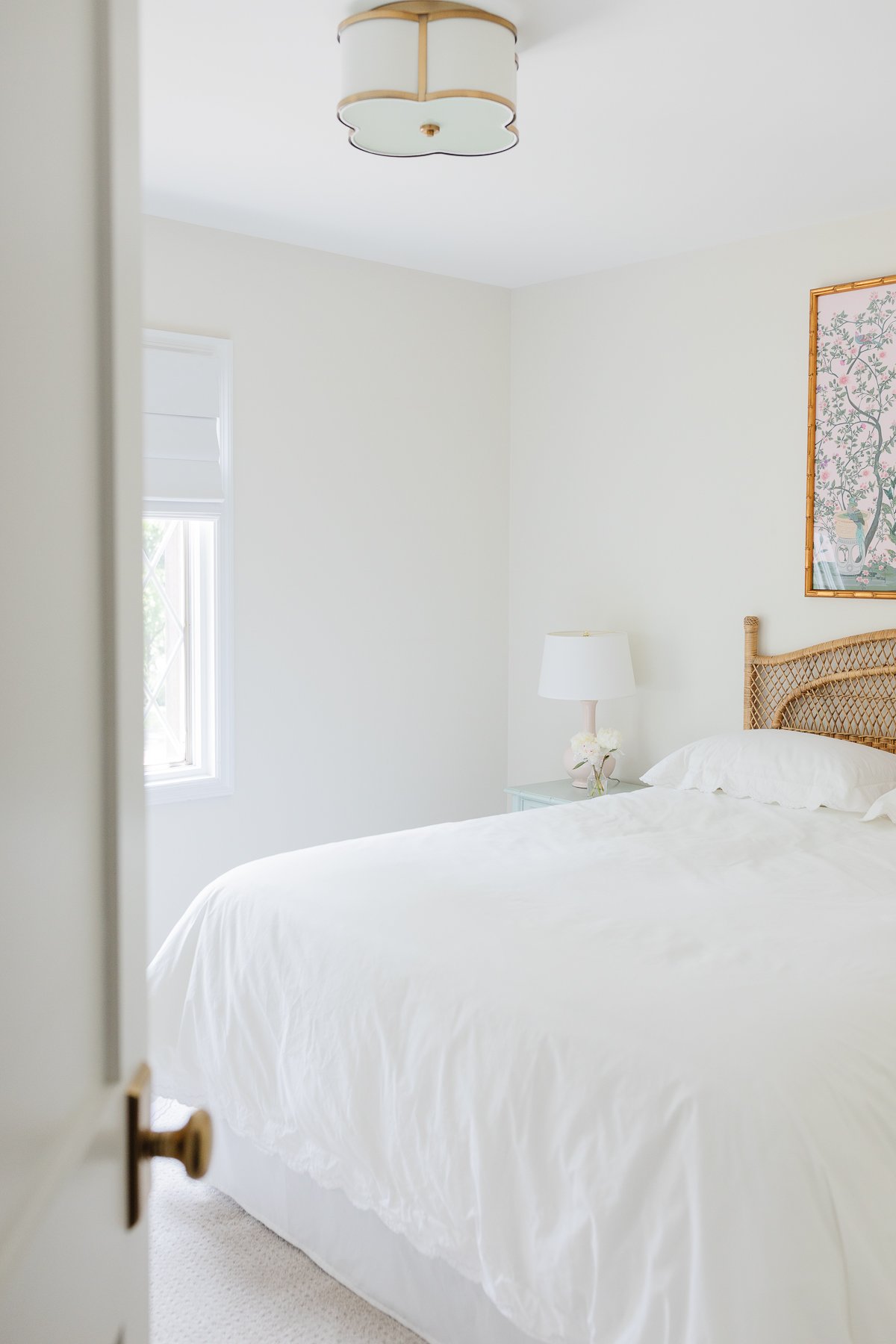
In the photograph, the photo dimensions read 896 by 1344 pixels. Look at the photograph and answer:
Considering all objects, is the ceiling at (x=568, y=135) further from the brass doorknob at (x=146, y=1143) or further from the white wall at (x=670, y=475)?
the brass doorknob at (x=146, y=1143)

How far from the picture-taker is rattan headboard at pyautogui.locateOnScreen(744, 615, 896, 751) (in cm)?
375

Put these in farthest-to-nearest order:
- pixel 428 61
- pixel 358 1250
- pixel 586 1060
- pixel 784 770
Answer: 1. pixel 784 770
2. pixel 428 61
3. pixel 358 1250
4. pixel 586 1060

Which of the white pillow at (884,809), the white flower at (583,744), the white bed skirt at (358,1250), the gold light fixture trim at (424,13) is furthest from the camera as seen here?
the white flower at (583,744)

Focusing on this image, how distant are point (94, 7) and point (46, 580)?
374mm

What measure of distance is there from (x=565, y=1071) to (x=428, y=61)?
6.86 feet

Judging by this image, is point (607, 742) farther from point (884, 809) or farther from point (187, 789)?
point (187, 789)

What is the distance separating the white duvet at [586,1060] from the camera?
155 centimetres

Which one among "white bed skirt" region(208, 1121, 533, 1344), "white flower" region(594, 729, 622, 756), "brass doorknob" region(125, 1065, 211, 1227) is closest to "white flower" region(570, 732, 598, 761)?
"white flower" region(594, 729, 622, 756)

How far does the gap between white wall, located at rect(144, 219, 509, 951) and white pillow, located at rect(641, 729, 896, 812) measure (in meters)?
1.24

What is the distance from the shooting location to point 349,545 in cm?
444

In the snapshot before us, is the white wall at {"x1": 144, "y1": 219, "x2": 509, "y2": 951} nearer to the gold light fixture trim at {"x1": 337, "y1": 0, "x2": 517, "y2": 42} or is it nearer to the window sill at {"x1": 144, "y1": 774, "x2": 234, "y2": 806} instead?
the window sill at {"x1": 144, "y1": 774, "x2": 234, "y2": 806}

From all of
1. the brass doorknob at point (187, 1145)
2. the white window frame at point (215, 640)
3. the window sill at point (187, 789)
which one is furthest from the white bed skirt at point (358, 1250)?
the white window frame at point (215, 640)

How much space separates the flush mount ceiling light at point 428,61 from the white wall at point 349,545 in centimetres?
144

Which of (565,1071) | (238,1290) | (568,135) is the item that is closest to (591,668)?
(568,135)
